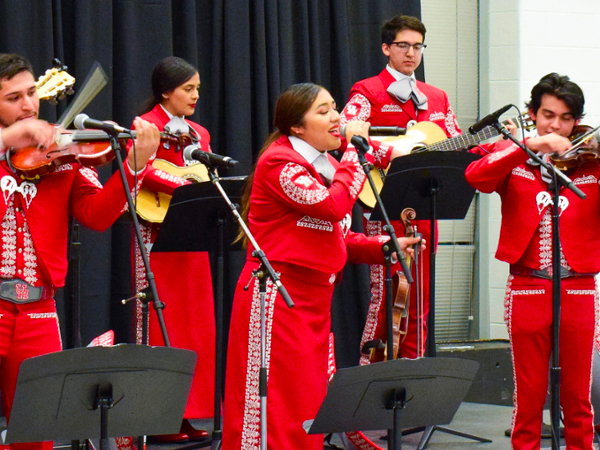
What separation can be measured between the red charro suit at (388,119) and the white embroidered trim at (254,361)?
1.30m

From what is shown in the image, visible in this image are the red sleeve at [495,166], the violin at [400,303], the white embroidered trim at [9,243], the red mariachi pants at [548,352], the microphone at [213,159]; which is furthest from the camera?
the violin at [400,303]

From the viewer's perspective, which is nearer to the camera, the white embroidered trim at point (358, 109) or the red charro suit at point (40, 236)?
the red charro suit at point (40, 236)

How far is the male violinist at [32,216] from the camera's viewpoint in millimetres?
2787

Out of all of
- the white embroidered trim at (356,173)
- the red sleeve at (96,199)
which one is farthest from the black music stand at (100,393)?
the white embroidered trim at (356,173)

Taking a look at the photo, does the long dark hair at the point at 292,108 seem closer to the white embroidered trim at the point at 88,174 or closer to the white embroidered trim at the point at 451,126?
the white embroidered trim at the point at 88,174

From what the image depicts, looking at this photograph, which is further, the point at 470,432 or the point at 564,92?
the point at 470,432

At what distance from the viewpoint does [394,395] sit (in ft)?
8.80

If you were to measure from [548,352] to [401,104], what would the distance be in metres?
1.69

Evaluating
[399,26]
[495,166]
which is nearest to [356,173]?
[495,166]

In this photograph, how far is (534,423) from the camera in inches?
142

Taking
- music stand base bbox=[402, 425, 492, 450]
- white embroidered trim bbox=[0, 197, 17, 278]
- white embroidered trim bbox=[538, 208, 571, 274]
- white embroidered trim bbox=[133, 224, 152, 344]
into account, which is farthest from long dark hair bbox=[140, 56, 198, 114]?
music stand base bbox=[402, 425, 492, 450]

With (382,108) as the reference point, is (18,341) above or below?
below

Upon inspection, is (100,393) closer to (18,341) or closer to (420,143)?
(18,341)

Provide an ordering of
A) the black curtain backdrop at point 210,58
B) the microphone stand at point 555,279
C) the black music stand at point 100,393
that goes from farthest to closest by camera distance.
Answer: the black curtain backdrop at point 210,58, the microphone stand at point 555,279, the black music stand at point 100,393
